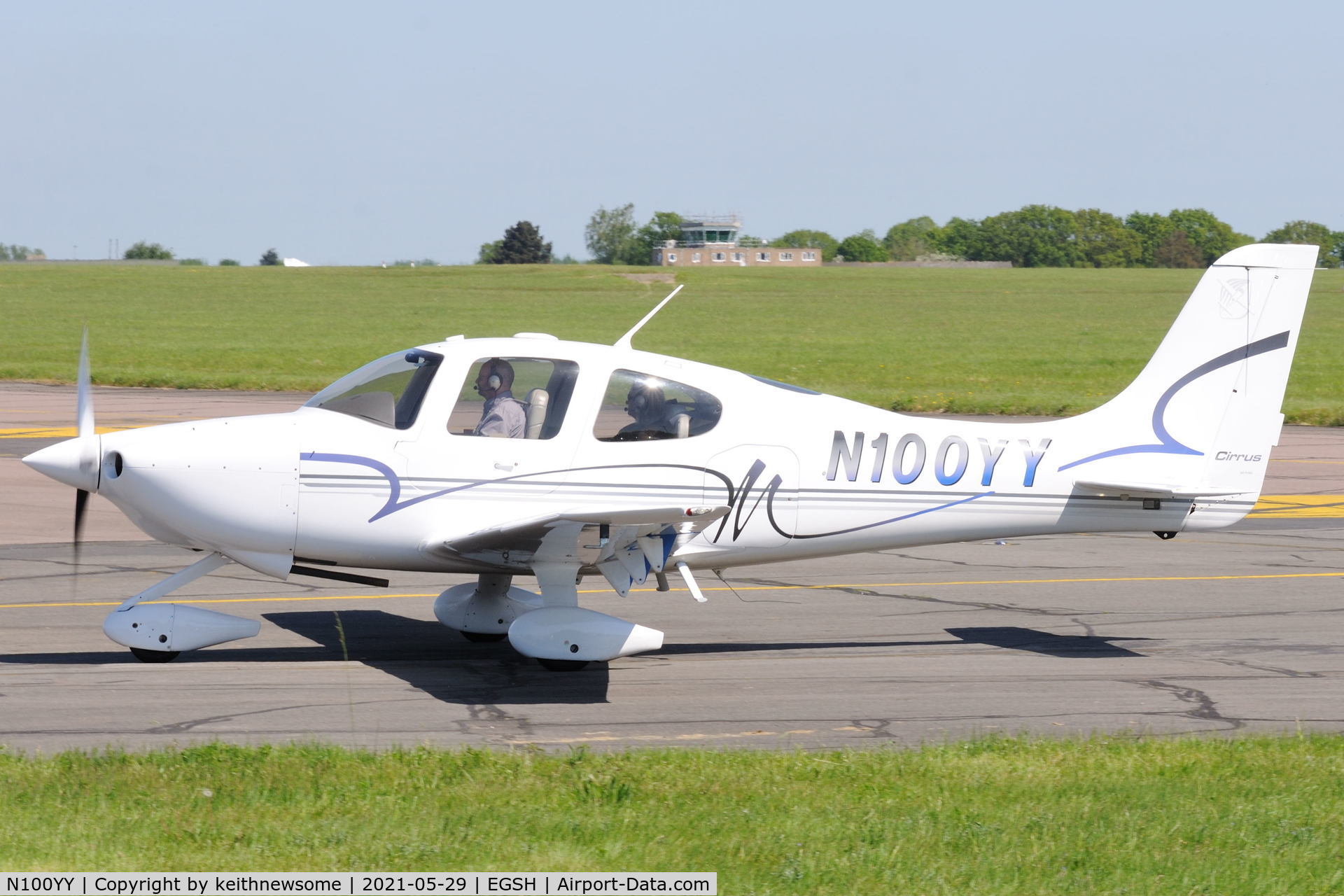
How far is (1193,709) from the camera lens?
8.72 m

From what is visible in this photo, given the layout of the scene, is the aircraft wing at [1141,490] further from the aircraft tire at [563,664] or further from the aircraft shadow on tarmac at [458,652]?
the aircraft tire at [563,664]

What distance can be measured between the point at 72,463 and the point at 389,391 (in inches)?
76.0

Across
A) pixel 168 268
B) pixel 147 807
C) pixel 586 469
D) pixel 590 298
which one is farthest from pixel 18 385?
pixel 168 268

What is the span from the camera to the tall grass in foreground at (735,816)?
18.0ft

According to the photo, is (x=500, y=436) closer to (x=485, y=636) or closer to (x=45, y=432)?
(x=485, y=636)

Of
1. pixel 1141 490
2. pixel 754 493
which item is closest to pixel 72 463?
pixel 754 493

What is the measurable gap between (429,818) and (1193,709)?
5.01 metres

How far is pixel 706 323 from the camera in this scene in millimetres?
69688

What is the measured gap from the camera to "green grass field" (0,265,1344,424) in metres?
37.8

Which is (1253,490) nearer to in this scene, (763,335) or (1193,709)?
(1193,709)

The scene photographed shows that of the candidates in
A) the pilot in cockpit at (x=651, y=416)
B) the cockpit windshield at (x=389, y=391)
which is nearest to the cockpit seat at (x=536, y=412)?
the pilot in cockpit at (x=651, y=416)

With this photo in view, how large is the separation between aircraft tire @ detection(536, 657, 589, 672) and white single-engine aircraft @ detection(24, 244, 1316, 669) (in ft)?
0.11

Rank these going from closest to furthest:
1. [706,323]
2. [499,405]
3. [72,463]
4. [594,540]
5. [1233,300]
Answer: [72,463] → [594,540] → [499,405] → [1233,300] → [706,323]
